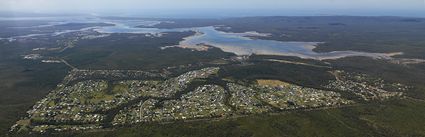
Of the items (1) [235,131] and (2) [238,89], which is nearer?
(1) [235,131]

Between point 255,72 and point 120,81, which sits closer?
point 120,81

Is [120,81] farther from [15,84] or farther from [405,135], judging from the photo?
[405,135]

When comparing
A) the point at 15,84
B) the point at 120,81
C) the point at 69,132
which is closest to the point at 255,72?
the point at 120,81

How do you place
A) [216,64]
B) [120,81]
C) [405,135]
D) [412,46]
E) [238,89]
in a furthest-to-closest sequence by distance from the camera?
[412,46], [216,64], [120,81], [238,89], [405,135]

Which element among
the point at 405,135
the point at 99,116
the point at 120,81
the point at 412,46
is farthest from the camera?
the point at 412,46

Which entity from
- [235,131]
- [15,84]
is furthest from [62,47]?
[235,131]

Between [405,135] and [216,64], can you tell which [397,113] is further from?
[216,64]

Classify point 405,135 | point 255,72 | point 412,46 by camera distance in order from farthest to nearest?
point 412,46
point 255,72
point 405,135

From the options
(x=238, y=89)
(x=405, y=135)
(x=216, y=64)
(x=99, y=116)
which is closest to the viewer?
(x=405, y=135)
